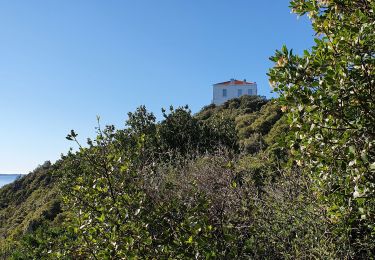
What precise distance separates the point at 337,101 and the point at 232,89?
97.1 meters

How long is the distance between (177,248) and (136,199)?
93cm

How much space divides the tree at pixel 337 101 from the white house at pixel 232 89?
95786mm

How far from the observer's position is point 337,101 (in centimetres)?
419

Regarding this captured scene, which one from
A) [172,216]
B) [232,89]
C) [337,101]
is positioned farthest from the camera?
[232,89]

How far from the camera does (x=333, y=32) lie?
4910 mm

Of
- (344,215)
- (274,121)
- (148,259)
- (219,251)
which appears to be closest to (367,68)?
(344,215)

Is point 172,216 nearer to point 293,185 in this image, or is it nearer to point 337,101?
A: point 337,101

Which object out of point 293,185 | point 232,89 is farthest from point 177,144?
point 232,89

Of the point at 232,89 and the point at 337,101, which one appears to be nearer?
the point at 337,101

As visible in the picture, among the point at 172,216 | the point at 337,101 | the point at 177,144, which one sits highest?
the point at 177,144

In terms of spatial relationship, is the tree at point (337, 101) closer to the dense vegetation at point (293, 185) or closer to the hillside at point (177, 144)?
the dense vegetation at point (293, 185)

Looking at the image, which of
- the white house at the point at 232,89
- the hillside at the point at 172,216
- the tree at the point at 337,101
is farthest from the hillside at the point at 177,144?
the white house at the point at 232,89

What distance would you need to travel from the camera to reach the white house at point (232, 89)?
9962cm

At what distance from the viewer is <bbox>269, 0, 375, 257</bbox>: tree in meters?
4.07
